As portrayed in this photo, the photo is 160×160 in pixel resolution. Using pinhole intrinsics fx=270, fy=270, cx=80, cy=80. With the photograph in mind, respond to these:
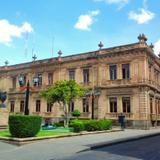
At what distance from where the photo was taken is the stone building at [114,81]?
34.2 m

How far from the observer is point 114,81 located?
36438 millimetres

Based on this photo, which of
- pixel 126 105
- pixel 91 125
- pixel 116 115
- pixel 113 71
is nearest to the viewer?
pixel 91 125

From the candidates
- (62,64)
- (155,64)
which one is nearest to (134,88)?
(155,64)

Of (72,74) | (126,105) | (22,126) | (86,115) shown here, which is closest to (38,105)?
(72,74)

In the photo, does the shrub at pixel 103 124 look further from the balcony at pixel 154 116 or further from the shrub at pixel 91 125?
the balcony at pixel 154 116

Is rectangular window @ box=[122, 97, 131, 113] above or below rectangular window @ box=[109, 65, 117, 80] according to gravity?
below

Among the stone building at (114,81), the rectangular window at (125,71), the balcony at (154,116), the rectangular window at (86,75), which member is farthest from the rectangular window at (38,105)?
the balcony at (154,116)

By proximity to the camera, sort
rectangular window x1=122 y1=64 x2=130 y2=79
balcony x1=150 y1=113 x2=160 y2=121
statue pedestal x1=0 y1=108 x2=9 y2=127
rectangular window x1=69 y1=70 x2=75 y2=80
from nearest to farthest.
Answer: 1. statue pedestal x1=0 y1=108 x2=9 y2=127
2. balcony x1=150 y1=113 x2=160 y2=121
3. rectangular window x1=122 y1=64 x2=130 y2=79
4. rectangular window x1=69 y1=70 x2=75 y2=80

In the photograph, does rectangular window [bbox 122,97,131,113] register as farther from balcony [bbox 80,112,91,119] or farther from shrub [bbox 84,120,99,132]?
shrub [bbox 84,120,99,132]

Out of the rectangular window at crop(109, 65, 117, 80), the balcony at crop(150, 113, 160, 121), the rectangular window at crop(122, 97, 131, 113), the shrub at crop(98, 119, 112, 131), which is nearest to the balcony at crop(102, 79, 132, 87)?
the rectangular window at crop(109, 65, 117, 80)

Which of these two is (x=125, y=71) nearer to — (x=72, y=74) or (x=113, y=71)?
(x=113, y=71)

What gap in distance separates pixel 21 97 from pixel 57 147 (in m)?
34.3

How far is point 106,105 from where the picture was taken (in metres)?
36.6

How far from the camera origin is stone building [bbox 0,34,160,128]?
112ft
